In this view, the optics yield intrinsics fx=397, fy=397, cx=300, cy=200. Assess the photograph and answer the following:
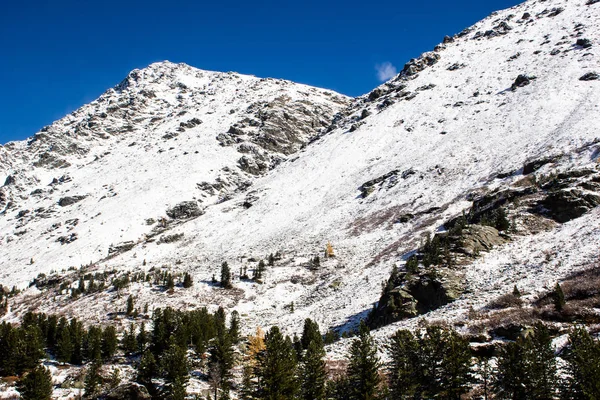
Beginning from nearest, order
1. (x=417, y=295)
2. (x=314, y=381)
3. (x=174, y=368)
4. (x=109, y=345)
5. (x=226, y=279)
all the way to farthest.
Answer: (x=314, y=381), (x=174, y=368), (x=109, y=345), (x=417, y=295), (x=226, y=279)

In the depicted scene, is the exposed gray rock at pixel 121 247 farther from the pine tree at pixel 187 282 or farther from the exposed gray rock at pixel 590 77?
the exposed gray rock at pixel 590 77

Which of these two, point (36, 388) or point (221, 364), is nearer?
point (36, 388)

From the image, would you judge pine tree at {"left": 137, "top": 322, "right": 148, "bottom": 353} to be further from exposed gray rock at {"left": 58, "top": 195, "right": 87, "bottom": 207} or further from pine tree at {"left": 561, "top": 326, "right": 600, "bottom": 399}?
exposed gray rock at {"left": 58, "top": 195, "right": 87, "bottom": 207}

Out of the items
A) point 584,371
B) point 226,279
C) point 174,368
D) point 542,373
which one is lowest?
point 542,373

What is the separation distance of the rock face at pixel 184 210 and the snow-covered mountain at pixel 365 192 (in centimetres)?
57

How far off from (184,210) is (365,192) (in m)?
68.6

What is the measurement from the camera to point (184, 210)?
137 m

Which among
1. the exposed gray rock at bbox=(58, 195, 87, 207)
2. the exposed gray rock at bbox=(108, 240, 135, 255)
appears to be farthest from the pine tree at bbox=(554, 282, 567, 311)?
the exposed gray rock at bbox=(58, 195, 87, 207)

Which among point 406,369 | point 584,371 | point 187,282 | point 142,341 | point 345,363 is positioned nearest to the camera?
point 584,371

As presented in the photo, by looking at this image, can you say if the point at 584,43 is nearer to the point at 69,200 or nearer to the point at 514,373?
the point at 514,373

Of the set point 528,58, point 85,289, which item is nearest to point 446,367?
point 85,289

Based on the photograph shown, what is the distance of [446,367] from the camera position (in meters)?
21.1

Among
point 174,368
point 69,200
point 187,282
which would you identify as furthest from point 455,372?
point 69,200

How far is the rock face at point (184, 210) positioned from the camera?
13412 cm
